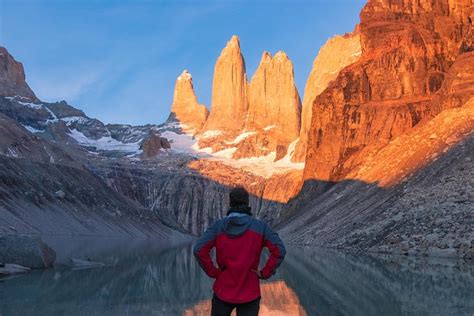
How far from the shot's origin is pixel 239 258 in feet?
27.7

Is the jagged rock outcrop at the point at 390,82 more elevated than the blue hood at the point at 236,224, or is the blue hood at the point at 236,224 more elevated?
the jagged rock outcrop at the point at 390,82

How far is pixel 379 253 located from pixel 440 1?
7327 cm

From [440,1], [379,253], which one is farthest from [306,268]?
[440,1]

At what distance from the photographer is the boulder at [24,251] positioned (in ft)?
96.9

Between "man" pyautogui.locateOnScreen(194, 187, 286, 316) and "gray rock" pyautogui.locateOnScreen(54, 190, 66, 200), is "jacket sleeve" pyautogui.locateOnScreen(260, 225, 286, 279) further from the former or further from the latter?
"gray rock" pyautogui.locateOnScreen(54, 190, 66, 200)

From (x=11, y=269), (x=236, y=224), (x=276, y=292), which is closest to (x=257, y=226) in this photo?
(x=236, y=224)

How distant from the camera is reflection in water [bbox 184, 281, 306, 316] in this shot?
1617 cm

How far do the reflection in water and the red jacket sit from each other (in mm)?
7748

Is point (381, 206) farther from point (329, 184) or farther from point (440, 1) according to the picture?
point (440, 1)

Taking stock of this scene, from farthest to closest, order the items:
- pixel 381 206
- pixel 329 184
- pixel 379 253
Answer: pixel 329 184, pixel 381 206, pixel 379 253

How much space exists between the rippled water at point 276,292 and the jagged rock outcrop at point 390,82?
65.8m

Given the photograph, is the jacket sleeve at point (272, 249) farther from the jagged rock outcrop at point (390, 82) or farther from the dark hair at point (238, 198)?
the jagged rock outcrop at point (390, 82)

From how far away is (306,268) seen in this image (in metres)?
32.5

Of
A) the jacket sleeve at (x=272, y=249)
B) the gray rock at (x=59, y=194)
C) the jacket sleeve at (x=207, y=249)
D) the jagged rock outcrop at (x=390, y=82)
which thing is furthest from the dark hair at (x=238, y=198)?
the gray rock at (x=59, y=194)
